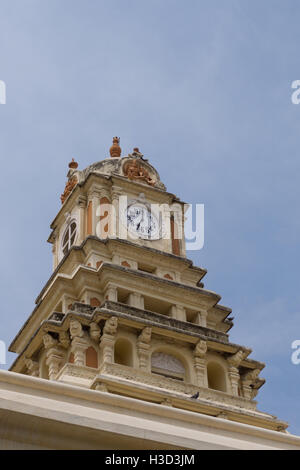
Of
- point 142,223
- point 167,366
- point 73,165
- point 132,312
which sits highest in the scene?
point 73,165

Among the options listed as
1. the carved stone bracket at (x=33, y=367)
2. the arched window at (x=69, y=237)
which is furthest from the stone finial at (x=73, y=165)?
the carved stone bracket at (x=33, y=367)

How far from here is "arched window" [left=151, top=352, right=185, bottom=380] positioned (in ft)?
114

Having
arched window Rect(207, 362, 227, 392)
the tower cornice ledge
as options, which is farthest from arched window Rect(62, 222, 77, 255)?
the tower cornice ledge

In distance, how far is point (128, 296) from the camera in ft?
123

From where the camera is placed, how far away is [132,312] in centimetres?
3541

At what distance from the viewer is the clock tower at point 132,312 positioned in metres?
33.5

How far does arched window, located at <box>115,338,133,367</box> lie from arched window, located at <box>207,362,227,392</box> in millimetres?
4167

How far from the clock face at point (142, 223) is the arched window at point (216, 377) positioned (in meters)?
7.94

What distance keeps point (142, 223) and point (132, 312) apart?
7.60 metres

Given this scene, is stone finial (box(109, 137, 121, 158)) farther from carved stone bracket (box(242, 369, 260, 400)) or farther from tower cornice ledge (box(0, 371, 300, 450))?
tower cornice ledge (box(0, 371, 300, 450))

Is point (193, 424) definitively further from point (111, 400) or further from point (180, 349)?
point (180, 349)

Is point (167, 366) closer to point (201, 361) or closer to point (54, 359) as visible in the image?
point (201, 361)

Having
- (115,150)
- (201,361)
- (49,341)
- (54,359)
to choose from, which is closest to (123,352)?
(54,359)
